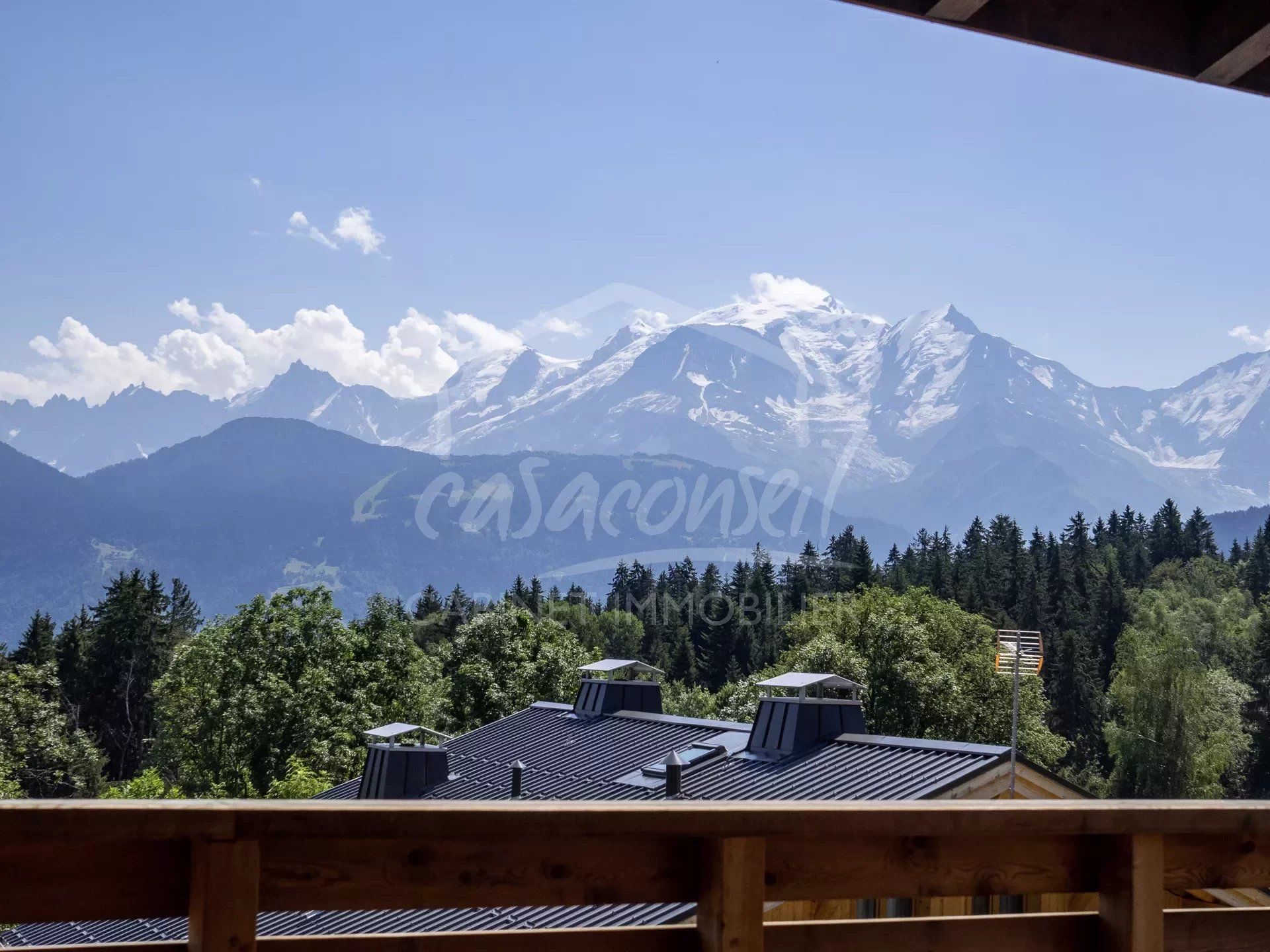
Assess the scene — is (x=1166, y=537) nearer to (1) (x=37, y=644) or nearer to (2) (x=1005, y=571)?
(2) (x=1005, y=571)

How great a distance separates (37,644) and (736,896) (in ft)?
183

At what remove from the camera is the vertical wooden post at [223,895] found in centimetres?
158

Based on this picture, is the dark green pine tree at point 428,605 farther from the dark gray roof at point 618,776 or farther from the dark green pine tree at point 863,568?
the dark gray roof at point 618,776

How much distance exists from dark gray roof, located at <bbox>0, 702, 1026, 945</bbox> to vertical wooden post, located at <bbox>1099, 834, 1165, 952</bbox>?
458cm

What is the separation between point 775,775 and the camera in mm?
12031

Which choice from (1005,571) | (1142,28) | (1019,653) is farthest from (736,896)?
(1005,571)

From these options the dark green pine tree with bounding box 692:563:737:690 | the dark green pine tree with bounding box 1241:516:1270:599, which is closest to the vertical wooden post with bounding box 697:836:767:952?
the dark green pine tree with bounding box 692:563:737:690

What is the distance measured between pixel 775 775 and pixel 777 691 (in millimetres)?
2798

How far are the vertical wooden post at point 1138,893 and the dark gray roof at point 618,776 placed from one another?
458 cm

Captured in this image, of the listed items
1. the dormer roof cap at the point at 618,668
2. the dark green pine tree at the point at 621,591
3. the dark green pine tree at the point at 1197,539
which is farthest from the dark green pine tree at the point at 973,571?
the dormer roof cap at the point at 618,668

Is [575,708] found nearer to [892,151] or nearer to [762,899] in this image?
[762,899]

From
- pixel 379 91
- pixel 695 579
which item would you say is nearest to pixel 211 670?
pixel 695 579

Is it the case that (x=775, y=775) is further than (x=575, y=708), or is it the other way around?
(x=575, y=708)

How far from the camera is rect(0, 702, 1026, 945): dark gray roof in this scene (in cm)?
967
